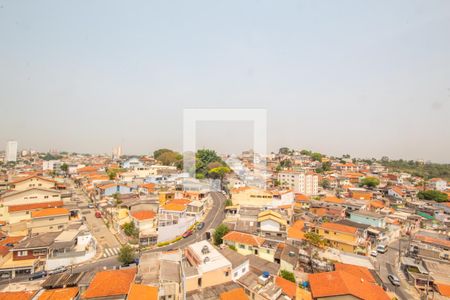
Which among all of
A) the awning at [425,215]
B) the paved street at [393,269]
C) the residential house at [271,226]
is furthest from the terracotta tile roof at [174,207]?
the awning at [425,215]

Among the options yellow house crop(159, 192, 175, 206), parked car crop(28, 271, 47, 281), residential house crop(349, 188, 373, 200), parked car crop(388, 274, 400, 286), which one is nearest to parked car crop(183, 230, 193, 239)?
yellow house crop(159, 192, 175, 206)

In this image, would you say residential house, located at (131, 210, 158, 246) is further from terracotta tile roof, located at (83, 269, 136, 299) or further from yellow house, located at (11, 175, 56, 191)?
yellow house, located at (11, 175, 56, 191)

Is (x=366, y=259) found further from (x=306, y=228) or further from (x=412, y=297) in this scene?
(x=306, y=228)

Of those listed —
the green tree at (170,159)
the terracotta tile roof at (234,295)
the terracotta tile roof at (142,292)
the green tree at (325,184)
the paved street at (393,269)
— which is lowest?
the paved street at (393,269)

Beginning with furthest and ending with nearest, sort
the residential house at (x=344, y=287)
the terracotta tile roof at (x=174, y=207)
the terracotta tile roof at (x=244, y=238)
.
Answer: the terracotta tile roof at (x=174, y=207) → the terracotta tile roof at (x=244, y=238) → the residential house at (x=344, y=287)

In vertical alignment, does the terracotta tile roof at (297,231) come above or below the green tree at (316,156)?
below

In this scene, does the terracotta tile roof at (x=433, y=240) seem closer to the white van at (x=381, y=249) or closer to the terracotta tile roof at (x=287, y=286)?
the white van at (x=381, y=249)
